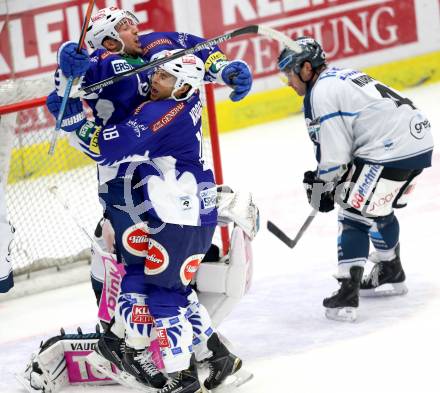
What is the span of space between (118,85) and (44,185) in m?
1.90

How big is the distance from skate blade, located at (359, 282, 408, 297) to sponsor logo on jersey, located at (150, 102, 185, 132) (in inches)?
58.5

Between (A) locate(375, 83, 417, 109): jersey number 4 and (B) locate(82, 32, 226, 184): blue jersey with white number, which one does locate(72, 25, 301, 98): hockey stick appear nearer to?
(B) locate(82, 32, 226, 184): blue jersey with white number

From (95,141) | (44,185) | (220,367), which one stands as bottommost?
(220,367)

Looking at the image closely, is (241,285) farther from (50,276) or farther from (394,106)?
(50,276)

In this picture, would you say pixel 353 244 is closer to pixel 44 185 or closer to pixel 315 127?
pixel 315 127

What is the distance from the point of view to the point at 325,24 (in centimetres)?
817

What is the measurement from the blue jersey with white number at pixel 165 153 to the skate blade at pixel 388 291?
3.88 feet

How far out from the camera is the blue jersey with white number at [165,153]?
3.80 meters

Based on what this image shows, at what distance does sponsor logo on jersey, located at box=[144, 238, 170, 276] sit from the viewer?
3879 mm

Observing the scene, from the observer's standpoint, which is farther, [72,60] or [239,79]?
[239,79]

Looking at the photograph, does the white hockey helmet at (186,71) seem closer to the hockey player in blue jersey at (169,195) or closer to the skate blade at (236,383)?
the hockey player in blue jersey at (169,195)

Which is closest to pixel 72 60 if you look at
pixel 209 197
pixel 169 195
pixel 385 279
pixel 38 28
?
pixel 169 195

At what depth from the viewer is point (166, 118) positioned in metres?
3.81

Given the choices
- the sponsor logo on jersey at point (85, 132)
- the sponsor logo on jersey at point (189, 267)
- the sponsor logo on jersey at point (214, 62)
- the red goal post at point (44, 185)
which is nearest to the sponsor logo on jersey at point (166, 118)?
the sponsor logo on jersey at point (85, 132)
